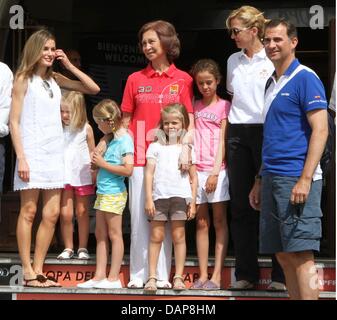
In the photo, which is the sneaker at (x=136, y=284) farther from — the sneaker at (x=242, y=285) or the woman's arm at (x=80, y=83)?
the woman's arm at (x=80, y=83)

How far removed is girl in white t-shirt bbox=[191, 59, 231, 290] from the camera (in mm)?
6922

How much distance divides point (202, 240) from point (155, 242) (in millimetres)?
353

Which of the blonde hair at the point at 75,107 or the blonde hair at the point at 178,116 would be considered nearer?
the blonde hair at the point at 178,116

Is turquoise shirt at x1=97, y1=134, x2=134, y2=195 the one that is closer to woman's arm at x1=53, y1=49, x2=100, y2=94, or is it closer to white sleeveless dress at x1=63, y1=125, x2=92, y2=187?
white sleeveless dress at x1=63, y1=125, x2=92, y2=187

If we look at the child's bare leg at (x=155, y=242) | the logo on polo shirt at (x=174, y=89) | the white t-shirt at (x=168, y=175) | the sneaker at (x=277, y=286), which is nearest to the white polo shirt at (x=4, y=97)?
the white t-shirt at (x=168, y=175)

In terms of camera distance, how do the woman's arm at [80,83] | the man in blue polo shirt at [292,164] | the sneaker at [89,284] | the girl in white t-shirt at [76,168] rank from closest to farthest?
1. the man in blue polo shirt at [292,164]
2. the sneaker at [89,284]
3. the woman's arm at [80,83]
4. the girl in white t-shirt at [76,168]

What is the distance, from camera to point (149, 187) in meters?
6.82

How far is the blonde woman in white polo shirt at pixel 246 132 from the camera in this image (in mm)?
6742

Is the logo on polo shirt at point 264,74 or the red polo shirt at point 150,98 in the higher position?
the logo on polo shirt at point 264,74

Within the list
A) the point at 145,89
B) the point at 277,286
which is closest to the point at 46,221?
the point at 145,89

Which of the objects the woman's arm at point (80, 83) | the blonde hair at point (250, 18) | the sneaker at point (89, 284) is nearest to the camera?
the blonde hair at point (250, 18)

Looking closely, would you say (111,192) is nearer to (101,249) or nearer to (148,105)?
(101,249)

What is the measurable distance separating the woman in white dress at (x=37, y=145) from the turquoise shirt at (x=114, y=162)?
0.30 metres

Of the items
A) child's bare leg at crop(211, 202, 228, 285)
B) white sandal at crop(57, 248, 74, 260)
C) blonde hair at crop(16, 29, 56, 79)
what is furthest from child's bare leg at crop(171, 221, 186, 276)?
blonde hair at crop(16, 29, 56, 79)
